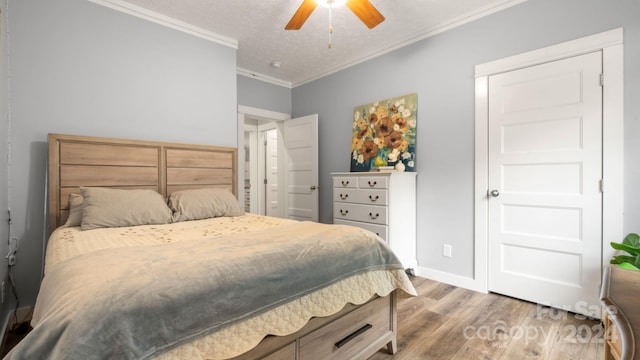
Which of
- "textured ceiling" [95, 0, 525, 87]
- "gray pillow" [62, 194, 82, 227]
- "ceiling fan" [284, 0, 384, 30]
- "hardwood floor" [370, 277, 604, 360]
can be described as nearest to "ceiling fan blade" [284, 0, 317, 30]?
"ceiling fan" [284, 0, 384, 30]

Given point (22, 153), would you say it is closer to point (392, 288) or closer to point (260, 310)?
point (260, 310)

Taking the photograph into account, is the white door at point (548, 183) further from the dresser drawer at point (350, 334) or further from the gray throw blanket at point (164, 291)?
the gray throw blanket at point (164, 291)

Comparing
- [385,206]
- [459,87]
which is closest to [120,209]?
[385,206]

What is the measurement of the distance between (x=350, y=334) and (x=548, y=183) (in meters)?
2.06

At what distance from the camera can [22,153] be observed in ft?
7.16

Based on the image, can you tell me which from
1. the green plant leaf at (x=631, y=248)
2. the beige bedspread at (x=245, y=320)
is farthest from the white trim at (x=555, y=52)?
the beige bedspread at (x=245, y=320)

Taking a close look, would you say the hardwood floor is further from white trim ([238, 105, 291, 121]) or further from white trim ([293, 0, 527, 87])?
white trim ([238, 105, 291, 121])

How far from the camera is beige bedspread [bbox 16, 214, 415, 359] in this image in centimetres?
99

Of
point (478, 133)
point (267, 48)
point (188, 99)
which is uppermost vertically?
point (267, 48)

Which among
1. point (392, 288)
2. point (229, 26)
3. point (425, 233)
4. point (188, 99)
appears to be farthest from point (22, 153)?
point (425, 233)

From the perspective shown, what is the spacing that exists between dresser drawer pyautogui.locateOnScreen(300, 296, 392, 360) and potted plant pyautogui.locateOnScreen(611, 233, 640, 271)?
4.81 feet

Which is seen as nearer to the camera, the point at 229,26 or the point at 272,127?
the point at 229,26

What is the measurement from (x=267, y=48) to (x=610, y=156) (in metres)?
3.35

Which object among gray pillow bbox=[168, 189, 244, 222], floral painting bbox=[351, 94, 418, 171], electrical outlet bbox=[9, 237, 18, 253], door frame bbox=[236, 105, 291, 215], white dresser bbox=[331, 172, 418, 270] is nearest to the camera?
electrical outlet bbox=[9, 237, 18, 253]
